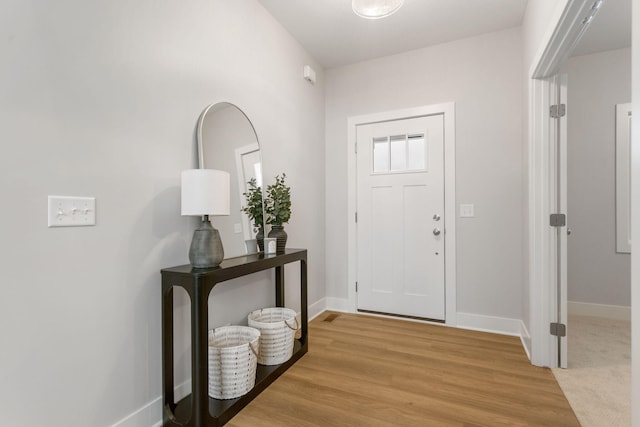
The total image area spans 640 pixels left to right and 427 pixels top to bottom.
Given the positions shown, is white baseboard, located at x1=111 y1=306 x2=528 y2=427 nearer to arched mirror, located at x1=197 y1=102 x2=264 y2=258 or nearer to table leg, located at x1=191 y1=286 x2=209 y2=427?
table leg, located at x1=191 y1=286 x2=209 y2=427

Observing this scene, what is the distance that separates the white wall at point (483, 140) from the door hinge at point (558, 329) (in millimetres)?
657

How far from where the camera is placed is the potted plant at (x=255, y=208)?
2.33 meters

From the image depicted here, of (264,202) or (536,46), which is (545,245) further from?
(264,202)

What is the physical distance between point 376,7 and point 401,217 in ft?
6.05

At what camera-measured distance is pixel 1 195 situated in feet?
3.63

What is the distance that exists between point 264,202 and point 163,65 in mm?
1116

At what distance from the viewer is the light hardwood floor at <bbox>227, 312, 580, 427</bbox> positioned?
5.40 feet

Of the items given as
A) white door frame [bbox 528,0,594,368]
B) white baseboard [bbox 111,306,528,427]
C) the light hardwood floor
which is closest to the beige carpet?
the light hardwood floor

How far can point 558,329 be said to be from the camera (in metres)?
2.14

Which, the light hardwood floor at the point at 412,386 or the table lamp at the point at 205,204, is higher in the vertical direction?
the table lamp at the point at 205,204

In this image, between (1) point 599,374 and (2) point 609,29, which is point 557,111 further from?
(1) point 599,374

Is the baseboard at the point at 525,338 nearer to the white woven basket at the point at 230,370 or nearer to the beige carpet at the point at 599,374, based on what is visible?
the beige carpet at the point at 599,374

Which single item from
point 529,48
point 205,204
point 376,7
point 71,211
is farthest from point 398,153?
point 71,211

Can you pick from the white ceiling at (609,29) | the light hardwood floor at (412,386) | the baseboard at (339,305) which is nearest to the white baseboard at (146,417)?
the light hardwood floor at (412,386)
